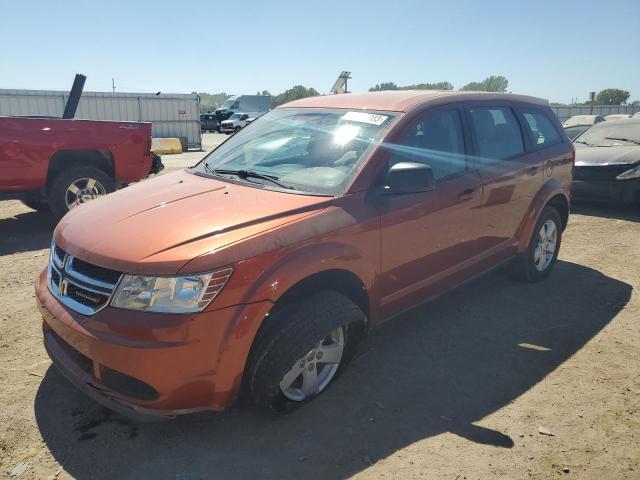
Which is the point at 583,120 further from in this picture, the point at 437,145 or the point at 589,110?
the point at 437,145

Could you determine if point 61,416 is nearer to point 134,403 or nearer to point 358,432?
point 134,403

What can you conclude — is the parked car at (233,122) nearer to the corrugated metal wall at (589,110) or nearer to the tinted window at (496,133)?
the corrugated metal wall at (589,110)

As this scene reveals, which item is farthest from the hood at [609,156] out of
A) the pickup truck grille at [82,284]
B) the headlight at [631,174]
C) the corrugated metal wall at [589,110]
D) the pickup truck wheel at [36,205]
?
the corrugated metal wall at [589,110]

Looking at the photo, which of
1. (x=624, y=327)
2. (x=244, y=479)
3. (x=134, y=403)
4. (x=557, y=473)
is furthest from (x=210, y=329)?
(x=624, y=327)

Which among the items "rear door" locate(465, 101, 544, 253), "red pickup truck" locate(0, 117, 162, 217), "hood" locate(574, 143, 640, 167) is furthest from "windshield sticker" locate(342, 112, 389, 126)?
"hood" locate(574, 143, 640, 167)

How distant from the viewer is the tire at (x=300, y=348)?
8.46 ft

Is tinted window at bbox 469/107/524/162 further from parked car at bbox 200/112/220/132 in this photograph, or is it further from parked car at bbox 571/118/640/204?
parked car at bbox 200/112/220/132

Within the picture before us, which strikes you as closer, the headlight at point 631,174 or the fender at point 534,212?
the fender at point 534,212

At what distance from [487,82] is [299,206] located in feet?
259

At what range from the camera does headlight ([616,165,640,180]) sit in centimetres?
741

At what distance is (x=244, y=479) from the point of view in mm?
2395

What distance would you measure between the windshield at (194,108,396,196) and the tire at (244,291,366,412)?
71cm

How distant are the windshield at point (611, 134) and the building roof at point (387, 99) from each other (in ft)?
18.2

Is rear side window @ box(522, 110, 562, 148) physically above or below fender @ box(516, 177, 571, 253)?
above
